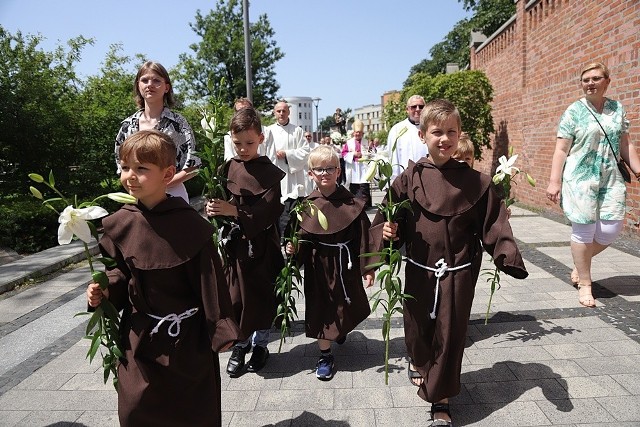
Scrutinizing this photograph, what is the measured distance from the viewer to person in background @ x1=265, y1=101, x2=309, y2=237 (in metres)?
5.95

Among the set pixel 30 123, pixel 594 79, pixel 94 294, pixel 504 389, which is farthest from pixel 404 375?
pixel 30 123

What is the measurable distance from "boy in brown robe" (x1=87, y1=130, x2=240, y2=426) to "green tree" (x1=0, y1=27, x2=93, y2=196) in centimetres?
988

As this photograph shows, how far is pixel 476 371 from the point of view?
11.2 ft

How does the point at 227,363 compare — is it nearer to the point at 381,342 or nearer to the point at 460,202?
the point at 381,342

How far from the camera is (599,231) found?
181 inches

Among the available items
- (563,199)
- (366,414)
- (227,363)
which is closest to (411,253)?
(366,414)

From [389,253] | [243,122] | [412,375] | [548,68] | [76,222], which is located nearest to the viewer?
Answer: [76,222]

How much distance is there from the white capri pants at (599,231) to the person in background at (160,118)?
3.47 m

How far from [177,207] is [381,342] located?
2.33 m

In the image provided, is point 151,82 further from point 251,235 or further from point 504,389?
point 504,389

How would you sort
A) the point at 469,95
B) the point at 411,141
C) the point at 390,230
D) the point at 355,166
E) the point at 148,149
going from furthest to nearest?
the point at 469,95 < the point at 355,166 < the point at 411,141 < the point at 390,230 < the point at 148,149

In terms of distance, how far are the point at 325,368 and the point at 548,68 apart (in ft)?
29.5

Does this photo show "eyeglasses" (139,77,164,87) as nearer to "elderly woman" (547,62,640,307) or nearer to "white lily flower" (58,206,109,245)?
"white lily flower" (58,206,109,245)

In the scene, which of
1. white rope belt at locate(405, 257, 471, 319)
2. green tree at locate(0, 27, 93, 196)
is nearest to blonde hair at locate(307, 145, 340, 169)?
white rope belt at locate(405, 257, 471, 319)
